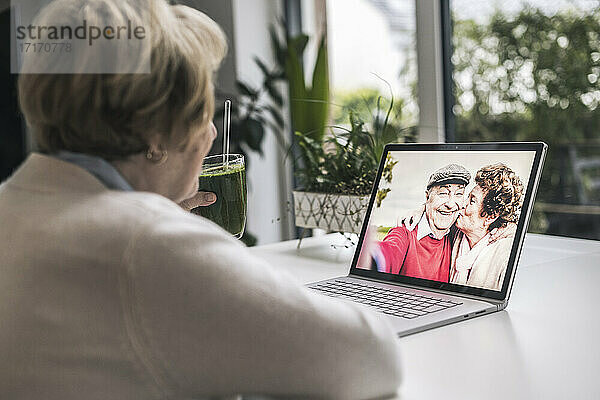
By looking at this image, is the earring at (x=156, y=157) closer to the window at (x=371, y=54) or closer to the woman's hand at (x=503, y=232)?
the woman's hand at (x=503, y=232)

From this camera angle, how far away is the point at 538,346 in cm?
78

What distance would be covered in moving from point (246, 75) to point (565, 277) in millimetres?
2342

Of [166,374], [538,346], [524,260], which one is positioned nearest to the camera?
[166,374]

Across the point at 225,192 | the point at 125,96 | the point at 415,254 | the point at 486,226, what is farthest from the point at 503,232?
the point at 125,96

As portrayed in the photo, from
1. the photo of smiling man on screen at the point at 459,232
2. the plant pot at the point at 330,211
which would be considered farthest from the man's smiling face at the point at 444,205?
the plant pot at the point at 330,211

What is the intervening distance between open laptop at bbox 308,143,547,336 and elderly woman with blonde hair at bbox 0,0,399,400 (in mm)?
278

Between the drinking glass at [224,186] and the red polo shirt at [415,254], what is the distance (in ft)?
0.86

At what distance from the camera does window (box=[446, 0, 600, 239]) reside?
2074 millimetres

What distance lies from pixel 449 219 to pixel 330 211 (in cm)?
41

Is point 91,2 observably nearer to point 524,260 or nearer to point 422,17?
point 524,260

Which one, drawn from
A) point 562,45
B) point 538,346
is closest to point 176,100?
point 538,346

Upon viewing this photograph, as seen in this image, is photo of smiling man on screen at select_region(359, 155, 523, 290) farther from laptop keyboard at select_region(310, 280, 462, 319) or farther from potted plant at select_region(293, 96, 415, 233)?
potted plant at select_region(293, 96, 415, 233)

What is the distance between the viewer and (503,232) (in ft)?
3.24

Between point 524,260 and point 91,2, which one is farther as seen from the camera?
point 524,260
